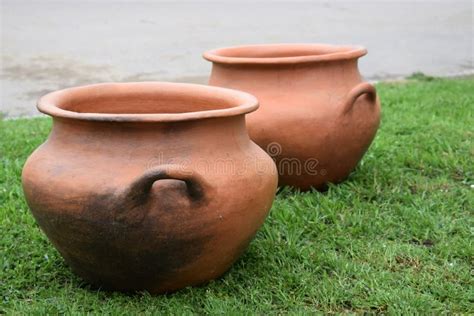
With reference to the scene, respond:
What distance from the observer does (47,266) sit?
113 inches

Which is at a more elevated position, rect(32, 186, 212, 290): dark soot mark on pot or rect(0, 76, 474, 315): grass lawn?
rect(32, 186, 212, 290): dark soot mark on pot

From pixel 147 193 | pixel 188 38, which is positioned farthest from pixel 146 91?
pixel 188 38

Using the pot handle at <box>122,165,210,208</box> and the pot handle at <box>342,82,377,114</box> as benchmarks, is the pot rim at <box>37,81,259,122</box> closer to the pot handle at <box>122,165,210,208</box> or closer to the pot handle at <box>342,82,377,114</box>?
the pot handle at <box>122,165,210,208</box>

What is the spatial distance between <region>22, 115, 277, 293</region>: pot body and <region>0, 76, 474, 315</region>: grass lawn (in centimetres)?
16

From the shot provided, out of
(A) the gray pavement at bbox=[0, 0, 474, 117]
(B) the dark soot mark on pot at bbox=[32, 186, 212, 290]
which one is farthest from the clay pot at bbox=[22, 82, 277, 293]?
(A) the gray pavement at bbox=[0, 0, 474, 117]

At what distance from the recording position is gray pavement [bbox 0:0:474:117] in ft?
23.8

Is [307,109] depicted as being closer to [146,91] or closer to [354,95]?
[354,95]

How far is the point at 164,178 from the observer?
2262 millimetres

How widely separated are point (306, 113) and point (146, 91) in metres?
0.84

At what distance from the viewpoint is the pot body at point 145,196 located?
2.36 meters

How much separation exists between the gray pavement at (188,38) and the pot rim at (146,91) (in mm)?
3081

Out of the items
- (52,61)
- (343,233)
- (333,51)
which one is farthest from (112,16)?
(343,233)

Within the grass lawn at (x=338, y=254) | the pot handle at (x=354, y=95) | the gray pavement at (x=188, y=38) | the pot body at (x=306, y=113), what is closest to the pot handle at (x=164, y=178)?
the grass lawn at (x=338, y=254)

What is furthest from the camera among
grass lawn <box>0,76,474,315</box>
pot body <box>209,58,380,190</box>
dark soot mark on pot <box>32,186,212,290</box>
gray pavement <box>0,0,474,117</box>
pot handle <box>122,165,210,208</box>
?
gray pavement <box>0,0,474,117</box>
